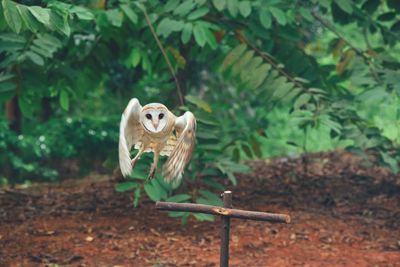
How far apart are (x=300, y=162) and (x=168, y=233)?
9.08 ft

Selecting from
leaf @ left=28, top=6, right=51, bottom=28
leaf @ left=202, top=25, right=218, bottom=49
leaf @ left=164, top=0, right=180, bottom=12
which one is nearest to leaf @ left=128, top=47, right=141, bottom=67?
leaf @ left=164, top=0, right=180, bottom=12

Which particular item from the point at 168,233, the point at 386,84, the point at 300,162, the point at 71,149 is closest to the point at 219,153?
the point at 168,233

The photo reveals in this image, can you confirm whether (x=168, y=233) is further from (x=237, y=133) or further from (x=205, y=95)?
(x=205, y=95)

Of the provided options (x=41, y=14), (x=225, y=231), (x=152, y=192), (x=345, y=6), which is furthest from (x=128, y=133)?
(x=345, y=6)

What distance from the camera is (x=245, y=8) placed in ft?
19.6

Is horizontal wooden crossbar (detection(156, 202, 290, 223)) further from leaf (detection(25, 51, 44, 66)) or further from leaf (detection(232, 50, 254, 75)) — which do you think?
leaf (detection(232, 50, 254, 75))

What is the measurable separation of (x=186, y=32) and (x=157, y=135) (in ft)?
10.2

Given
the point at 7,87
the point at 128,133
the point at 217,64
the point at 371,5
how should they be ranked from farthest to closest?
1. the point at 371,5
2. the point at 217,64
3. the point at 7,87
4. the point at 128,133

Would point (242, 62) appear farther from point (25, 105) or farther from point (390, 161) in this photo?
point (25, 105)

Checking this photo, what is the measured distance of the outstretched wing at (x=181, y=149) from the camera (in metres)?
2.80

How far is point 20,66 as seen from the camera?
577 cm

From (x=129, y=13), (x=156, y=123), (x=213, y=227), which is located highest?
(x=129, y=13)

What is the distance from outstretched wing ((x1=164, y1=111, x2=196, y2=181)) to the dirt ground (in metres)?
2.90

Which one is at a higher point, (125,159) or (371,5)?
(371,5)
